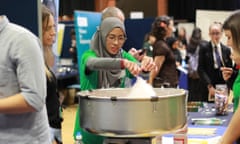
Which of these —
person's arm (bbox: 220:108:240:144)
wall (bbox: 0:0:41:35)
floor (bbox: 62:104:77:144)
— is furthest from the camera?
floor (bbox: 62:104:77:144)

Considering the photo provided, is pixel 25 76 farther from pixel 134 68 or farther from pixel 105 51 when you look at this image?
pixel 105 51

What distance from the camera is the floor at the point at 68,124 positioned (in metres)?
5.34

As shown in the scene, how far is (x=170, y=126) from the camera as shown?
151cm

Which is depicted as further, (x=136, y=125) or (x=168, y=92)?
(x=168, y=92)

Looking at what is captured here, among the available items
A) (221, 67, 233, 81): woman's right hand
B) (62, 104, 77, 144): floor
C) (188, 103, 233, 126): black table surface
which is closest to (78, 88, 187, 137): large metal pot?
(188, 103, 233, 126): black table surface

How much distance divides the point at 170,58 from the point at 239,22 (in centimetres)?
291

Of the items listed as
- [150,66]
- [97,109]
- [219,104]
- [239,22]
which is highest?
[239,22]

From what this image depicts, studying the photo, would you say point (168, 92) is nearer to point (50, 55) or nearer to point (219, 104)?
point (50, 55)

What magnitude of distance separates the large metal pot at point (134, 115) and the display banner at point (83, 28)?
2802mm

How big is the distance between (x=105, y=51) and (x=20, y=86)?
0.86 metres

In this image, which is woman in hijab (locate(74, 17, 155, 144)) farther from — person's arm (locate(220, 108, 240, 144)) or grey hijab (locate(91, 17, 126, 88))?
person's arm (locate(220, 108, 240, 144))

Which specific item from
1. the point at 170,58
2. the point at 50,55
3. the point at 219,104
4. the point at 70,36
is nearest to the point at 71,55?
the point at 70,36

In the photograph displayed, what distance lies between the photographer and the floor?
5.34 metres

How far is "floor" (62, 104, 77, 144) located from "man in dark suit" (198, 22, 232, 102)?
5.52ft
